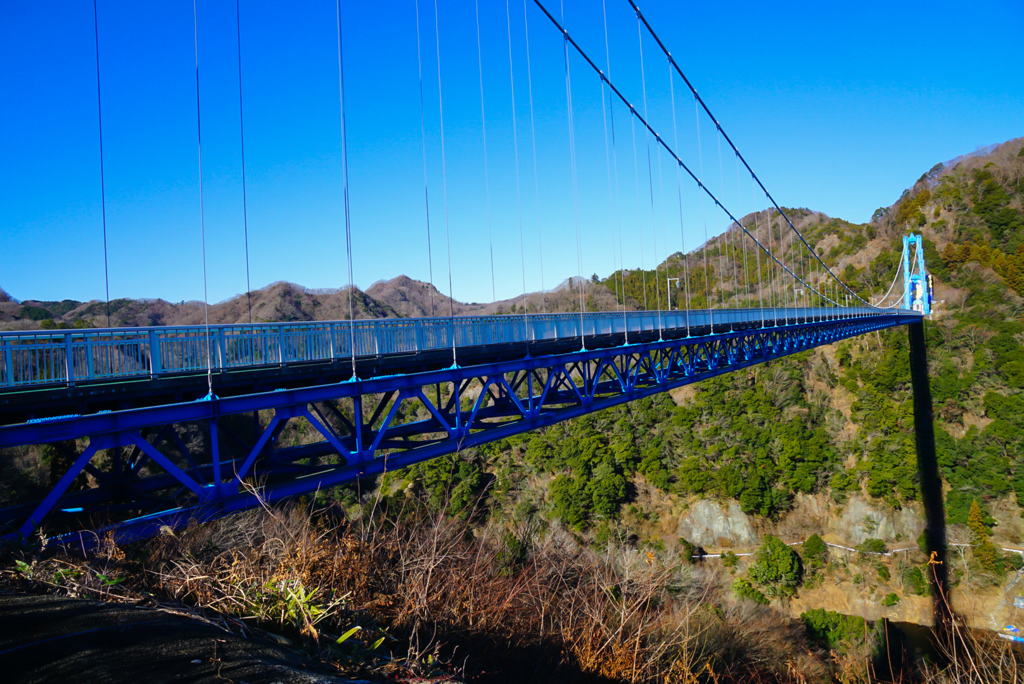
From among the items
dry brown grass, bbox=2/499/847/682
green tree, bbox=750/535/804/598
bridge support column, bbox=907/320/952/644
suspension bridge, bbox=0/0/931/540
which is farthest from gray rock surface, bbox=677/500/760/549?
dry brown grass, bbox=2/499/847/682

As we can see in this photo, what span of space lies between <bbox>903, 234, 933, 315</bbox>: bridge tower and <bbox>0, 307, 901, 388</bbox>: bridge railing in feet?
143

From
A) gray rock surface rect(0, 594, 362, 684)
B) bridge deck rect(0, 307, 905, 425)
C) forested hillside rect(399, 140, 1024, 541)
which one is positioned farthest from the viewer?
forested hillside rect(399, 140, 1024, 541)

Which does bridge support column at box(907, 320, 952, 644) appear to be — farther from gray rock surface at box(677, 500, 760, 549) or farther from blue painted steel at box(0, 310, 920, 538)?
blue painted steel at box(0, 310, 920, 538)

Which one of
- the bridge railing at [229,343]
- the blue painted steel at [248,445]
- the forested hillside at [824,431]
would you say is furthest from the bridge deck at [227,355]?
the forested hillside at [824,431]

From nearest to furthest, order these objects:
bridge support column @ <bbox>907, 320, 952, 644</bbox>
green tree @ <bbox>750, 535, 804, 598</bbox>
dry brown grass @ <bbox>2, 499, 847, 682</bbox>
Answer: dry brown grass @ <bbox>2, 499, 847, 682</bbox> < green tree @ <bbox>750, 535, 804, 598</bbox> < bridge support column @ <bbox>907, 320, 952, 644</bbox>

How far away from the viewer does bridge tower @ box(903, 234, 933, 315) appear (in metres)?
45.1

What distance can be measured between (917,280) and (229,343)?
55388 mm

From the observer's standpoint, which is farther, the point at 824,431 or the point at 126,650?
the point at 824,431

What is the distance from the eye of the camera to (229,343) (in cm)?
789

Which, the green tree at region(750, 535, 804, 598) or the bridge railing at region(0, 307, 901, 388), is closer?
the bridge railing at region(0, 307, 901, 388)

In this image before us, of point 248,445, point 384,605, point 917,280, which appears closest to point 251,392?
point 248,445

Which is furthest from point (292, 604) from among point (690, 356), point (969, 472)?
point (969, 472)

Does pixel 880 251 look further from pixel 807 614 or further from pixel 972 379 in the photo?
pixel 807 614

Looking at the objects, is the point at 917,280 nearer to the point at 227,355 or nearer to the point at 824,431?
→ the point at 824,431
